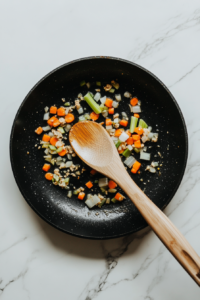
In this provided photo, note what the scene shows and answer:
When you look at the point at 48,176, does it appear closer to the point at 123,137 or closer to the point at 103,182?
the point at 103,182

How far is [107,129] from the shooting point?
1218 millimetres

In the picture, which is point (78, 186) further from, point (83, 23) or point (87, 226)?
point (83, 23)

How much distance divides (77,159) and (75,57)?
49 centimetres

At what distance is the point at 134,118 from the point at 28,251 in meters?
0.82

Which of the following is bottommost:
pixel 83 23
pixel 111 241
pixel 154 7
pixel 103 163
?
pixel 111 241

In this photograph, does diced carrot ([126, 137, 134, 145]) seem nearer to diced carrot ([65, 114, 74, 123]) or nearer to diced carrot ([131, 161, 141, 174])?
diced carrot ([131, 161, 141, 174])

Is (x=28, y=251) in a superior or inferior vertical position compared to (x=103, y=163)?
inferior

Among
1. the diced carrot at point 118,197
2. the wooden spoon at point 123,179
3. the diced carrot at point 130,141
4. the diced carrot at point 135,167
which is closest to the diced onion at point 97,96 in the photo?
the wooden spoon at point 123,179

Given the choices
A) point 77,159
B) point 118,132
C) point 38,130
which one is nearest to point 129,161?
point 118,132

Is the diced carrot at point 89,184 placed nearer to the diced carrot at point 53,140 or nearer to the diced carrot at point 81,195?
the diced carrot at point 81,195

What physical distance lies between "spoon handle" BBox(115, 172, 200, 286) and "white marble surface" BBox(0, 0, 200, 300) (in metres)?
0.26

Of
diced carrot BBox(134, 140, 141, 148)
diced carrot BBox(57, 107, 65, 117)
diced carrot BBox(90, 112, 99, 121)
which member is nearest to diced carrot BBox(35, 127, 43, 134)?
diced carrot BBox(57, 107, 65, 117)

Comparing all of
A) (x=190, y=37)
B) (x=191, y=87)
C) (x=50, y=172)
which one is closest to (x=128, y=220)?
(x=50, y=172)

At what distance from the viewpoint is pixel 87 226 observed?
121 cm
